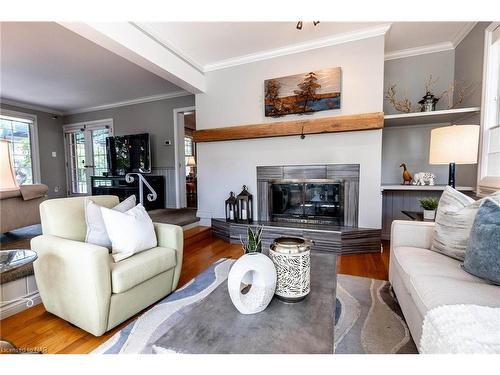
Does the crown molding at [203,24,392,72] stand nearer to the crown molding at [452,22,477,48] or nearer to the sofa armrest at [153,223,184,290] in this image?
the crown molding at [452,22,477,48]

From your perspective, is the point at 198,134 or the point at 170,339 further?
the point at 198,134

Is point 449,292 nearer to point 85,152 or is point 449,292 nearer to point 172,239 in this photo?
point 172,239

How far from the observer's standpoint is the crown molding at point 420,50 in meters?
2.92

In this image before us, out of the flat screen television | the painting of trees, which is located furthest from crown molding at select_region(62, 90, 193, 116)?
the painting of trees

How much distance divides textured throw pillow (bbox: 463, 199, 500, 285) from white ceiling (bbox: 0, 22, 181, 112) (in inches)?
159

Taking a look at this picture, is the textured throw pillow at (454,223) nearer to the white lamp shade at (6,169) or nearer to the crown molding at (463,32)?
the crown molding at (463,32)

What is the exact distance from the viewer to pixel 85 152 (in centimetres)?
595

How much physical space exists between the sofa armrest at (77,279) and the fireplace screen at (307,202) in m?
2.29

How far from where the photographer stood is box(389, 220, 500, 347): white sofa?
3.35ft

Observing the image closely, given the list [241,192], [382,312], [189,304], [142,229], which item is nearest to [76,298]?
[142,229]

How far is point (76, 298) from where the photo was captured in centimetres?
141

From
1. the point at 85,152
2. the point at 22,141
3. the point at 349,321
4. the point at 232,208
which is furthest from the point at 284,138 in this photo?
the point at 22,141

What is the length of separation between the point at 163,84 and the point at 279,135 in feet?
8.42
